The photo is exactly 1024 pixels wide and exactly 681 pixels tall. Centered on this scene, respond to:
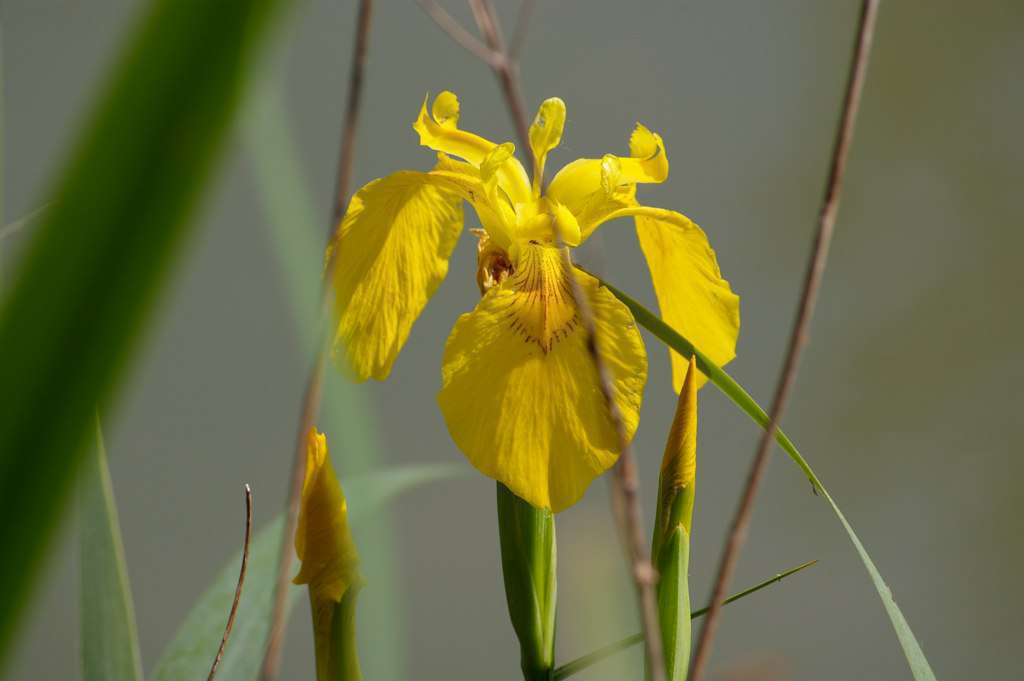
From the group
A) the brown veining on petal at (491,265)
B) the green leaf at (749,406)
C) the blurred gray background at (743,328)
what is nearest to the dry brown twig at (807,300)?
the green leaf at (749,406)

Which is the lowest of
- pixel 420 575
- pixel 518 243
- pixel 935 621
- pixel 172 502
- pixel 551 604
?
pixel 935 621

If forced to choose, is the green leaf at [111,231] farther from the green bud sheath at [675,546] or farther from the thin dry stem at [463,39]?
the green bud sheath at [675,546]

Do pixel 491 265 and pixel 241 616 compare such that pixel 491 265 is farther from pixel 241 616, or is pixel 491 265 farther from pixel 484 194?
pixel 241 616

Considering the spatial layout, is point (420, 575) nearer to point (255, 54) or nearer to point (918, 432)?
point (918, 432)

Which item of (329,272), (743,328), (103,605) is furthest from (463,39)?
(743,328)

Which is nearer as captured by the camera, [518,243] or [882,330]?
[518,243]

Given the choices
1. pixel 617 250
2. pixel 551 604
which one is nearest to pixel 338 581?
pixel 551 604
